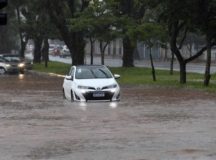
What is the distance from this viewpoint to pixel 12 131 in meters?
15.8

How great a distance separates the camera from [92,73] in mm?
25484

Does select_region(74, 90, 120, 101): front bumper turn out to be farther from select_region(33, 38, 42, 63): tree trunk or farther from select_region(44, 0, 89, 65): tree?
select_region(33, 38, 42, 63): tree trunk

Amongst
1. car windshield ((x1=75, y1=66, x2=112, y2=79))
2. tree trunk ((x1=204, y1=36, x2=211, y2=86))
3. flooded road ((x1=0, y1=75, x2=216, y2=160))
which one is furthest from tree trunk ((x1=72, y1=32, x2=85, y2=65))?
car windshield ((x1=75, y1=66, x2=112, y2=79))

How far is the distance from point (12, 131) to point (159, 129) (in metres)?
3.62

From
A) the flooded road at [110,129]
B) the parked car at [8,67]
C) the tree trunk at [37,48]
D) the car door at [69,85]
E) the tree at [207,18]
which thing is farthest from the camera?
the tree trunk at [37,48]

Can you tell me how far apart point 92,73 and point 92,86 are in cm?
164

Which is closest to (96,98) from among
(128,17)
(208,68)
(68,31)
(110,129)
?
(110,129)

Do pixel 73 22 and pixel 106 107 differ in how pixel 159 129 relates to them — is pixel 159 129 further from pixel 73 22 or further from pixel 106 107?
pixel 73 22

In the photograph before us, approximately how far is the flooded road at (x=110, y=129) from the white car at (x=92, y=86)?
0.37 metres

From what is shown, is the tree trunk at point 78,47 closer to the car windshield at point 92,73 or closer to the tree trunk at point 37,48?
the tree trunk at point 37,48

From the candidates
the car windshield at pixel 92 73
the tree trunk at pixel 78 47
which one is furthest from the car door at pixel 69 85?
the tree trunk at pixel 78 47

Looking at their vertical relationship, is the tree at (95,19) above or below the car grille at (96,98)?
above

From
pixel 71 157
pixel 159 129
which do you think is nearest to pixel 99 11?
pixel 159 129

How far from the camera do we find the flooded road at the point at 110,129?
1215 cm
